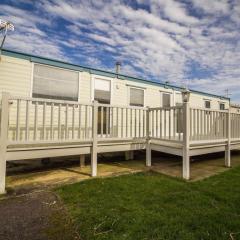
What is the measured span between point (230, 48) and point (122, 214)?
1310 cm

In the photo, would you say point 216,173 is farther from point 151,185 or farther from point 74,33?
point 74,33

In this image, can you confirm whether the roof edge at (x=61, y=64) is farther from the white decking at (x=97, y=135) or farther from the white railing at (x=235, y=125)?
the white railing at (x=235, y=125)

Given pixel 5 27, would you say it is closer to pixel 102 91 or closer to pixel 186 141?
pixel 102 91

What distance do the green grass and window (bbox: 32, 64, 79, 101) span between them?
3178 millimetres

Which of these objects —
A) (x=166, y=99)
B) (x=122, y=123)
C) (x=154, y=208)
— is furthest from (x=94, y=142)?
(x=166, y=99)

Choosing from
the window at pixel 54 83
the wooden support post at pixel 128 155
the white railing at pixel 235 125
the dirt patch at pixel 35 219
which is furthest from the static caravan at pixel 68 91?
the white railing at pixel 235 125

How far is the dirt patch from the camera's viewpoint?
7.96 feet

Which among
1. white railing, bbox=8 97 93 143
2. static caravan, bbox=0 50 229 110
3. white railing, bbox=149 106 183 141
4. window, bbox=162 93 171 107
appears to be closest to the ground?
white railing, bbox=8 97 93 143

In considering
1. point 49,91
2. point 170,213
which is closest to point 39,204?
point 170,213

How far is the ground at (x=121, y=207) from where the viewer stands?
246cm

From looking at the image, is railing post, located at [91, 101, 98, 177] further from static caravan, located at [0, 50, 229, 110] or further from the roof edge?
the roof edge

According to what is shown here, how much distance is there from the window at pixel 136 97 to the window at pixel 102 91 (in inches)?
44.7

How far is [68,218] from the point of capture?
2832 mm

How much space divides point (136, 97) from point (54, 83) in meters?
3.47
